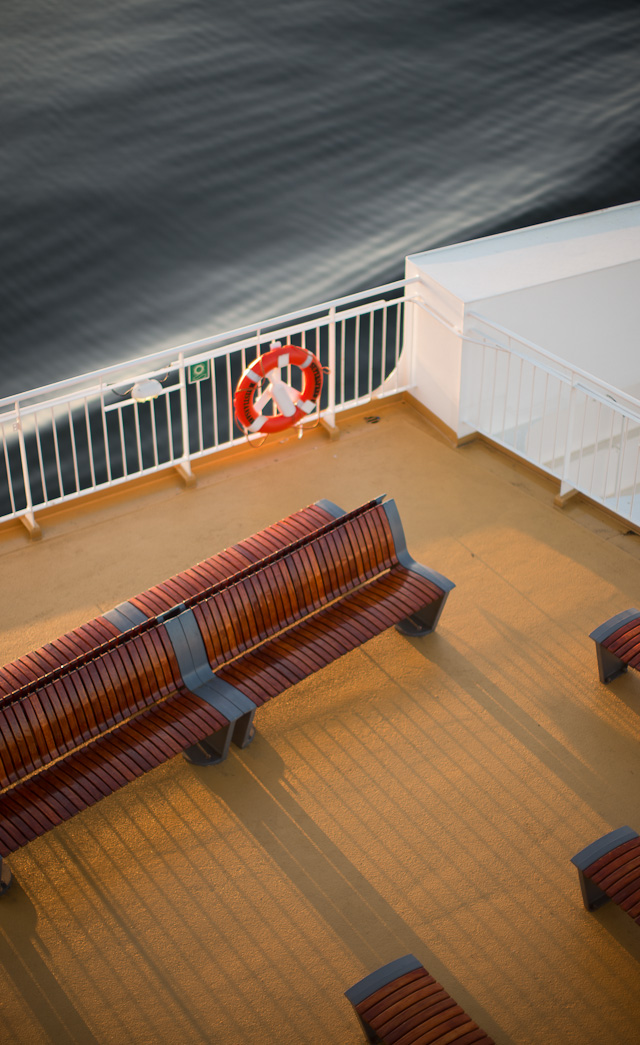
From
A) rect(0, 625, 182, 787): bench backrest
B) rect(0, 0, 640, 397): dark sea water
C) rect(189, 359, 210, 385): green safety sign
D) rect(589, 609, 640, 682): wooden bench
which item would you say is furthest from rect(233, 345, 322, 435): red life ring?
rect(0, 0, 640, 397): dark sea water

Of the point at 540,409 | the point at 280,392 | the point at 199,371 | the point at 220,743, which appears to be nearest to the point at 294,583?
the point at 220,743

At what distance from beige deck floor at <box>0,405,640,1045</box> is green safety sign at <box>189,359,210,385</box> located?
98 cm

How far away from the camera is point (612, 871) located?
161 inches

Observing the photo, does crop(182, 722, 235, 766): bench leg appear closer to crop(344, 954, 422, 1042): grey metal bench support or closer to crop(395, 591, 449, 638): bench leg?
crop(395, 591, 449, 638): bench leg

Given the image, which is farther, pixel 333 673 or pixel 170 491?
pixel 170 491

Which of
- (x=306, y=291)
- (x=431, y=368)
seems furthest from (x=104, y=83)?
(x=431, y=368)

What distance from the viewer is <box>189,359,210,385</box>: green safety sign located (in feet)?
21.1

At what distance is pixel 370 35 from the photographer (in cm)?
1304

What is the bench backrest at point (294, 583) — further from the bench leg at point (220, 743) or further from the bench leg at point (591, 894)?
the bench leg at point (591, 894)

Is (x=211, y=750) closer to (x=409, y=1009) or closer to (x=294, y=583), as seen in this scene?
(x=294, y=583)

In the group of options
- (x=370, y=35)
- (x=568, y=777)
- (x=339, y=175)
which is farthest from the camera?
(x=370, y=35)

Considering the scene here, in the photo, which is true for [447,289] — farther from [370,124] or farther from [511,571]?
[370,124]

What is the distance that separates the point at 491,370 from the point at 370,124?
673 centimetres

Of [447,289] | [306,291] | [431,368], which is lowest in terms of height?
[306,291]
